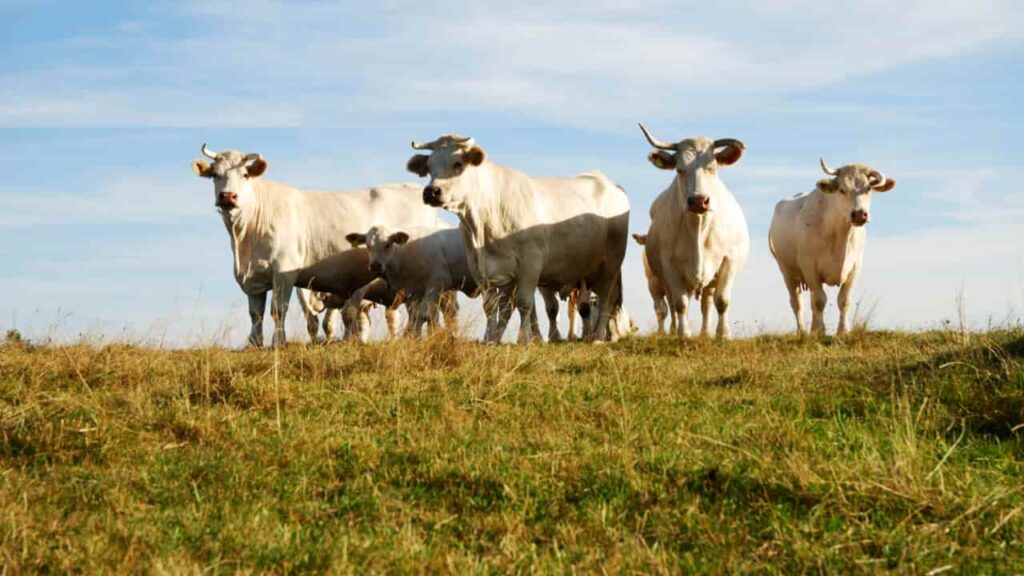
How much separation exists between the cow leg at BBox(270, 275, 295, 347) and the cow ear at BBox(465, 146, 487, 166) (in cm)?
317

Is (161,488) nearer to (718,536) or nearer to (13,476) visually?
(13,476)

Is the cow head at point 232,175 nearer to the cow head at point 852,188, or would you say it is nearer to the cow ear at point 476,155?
the cow ear at point 476,155

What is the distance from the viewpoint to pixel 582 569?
5465mm

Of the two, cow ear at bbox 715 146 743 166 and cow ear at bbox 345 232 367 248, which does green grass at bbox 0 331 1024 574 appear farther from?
cow ear at bbox 345 232 367 248

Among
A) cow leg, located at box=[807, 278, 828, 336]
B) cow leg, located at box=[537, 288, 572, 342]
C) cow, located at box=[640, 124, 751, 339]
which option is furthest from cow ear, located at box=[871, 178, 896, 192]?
cow leg, located at box=[537, 288, 572, 342]

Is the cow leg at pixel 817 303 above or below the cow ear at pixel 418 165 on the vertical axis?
below

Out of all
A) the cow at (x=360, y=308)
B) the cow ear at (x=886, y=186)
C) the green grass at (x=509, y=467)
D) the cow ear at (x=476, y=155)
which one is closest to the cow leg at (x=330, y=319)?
the cow at (x=360, y=308)

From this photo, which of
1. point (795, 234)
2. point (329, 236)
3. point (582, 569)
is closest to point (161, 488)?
point (582, 569)

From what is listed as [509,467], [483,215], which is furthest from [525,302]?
[509,467]

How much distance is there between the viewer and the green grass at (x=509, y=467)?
5.65 meters

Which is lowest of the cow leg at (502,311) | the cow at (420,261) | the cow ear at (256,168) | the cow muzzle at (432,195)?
the cow leg at (502,311)

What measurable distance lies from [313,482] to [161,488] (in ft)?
2.58

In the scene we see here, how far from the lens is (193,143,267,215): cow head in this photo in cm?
1705

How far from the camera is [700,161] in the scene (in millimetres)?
15156
